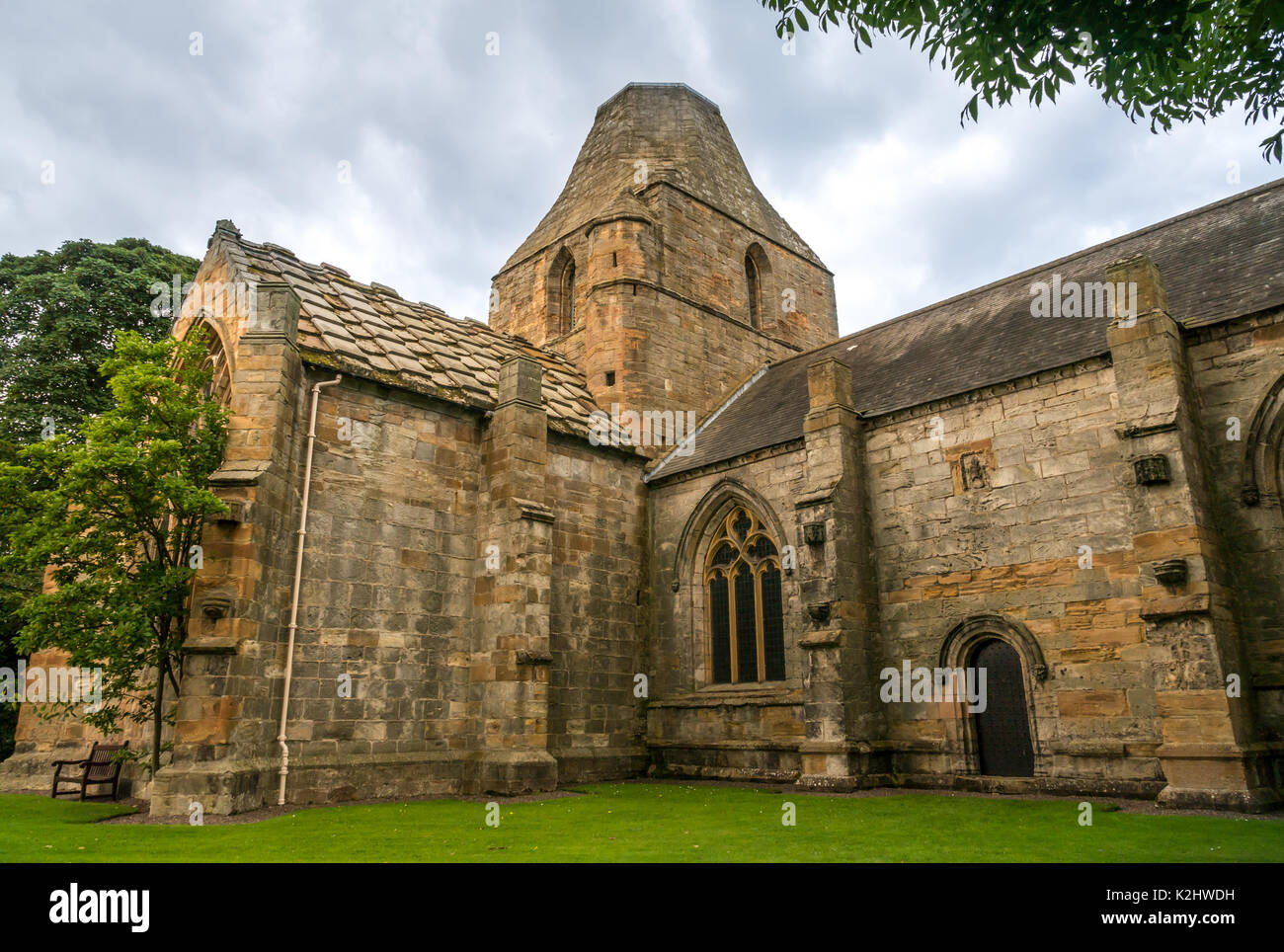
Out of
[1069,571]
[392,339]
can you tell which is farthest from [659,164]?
[1069,571]

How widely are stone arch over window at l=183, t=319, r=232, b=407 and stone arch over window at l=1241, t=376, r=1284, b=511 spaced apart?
54.0 feet

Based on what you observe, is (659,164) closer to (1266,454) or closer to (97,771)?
(1266,454)

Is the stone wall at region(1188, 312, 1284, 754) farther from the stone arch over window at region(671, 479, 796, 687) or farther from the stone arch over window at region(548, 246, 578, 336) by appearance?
the stone arch over window at region(548, 246, 578, 336)

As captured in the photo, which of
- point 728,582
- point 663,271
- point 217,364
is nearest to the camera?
point 217,364

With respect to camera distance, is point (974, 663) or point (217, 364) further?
point (217, 364)

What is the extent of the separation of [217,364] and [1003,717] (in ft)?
51.0

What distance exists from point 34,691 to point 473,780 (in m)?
11.3

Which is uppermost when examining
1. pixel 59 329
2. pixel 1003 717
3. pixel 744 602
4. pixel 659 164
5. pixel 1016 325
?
pixel 659 164

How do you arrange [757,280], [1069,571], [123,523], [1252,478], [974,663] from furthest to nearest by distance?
[757,280] < [974,663] < [1069,571] < [123,523] < [1252,478]

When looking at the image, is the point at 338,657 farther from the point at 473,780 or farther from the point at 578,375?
the point at 578,375

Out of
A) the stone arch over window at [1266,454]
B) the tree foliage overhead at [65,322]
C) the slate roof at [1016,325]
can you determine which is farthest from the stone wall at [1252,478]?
the tree foliage overhead at [65,322]

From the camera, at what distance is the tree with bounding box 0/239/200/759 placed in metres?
23.3

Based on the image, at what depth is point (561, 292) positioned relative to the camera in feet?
84.5

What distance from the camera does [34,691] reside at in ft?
60.9
